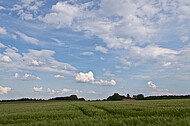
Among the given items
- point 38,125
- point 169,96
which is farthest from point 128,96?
point 38,125

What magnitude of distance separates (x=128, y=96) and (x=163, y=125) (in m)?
151

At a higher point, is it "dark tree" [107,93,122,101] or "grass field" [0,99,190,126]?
"grass field" [0,99,190,126]

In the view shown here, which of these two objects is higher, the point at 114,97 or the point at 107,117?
the point at 107,117

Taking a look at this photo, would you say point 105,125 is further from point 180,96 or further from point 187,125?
point 180,96

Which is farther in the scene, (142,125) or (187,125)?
(142,125)

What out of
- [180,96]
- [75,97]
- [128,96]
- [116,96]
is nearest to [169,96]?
[180,96]

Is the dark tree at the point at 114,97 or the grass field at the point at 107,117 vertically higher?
the grass field at the point at 107,117

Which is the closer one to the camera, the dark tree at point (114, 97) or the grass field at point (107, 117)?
the grass field at point (107, 117)

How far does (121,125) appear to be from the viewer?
4945 millimetres

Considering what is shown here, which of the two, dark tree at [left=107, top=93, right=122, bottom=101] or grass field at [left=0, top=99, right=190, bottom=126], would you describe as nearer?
grass field at [left=0, top=99, right=190, bottom=126]

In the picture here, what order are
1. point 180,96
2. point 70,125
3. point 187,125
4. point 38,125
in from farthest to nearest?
point 180,96, point 38,125, point 70,125, point 187,125

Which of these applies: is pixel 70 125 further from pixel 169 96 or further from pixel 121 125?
pixel 169 96

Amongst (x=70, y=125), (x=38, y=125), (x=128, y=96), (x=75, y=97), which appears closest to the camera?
(x=70, y=125)

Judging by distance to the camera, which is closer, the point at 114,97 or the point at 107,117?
the point at 107,117
